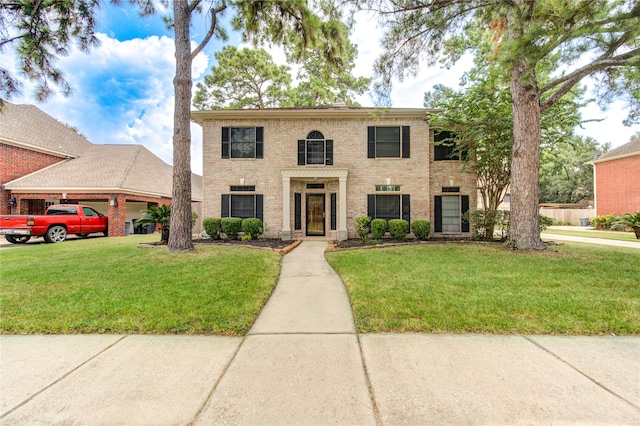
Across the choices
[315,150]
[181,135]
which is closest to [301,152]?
[315,150]

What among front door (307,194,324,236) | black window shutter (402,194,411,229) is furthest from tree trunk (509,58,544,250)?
front door (307,194,324,236)

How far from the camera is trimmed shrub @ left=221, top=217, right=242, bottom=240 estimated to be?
10.6 meters

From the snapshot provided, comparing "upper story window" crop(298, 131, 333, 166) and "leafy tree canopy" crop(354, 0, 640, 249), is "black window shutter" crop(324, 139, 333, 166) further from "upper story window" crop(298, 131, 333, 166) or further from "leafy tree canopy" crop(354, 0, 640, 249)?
"leafy tree canopy" crop(354, 0, 640, 249)

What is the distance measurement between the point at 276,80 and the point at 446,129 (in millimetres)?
13997

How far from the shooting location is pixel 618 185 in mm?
17859

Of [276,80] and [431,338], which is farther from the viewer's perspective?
[276,80]

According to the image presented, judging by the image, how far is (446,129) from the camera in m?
10.6

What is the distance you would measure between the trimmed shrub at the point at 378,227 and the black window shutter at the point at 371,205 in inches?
25.8

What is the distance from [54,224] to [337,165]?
12.4 m

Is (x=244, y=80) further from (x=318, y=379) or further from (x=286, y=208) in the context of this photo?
(x=318, y=379)

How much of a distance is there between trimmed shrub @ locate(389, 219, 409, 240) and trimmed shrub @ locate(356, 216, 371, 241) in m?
0.93

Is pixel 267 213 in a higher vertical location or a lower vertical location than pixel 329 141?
lower

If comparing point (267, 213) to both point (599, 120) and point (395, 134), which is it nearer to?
point (395, 134)

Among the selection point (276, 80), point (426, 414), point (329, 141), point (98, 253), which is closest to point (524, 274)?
point (426, 414)
